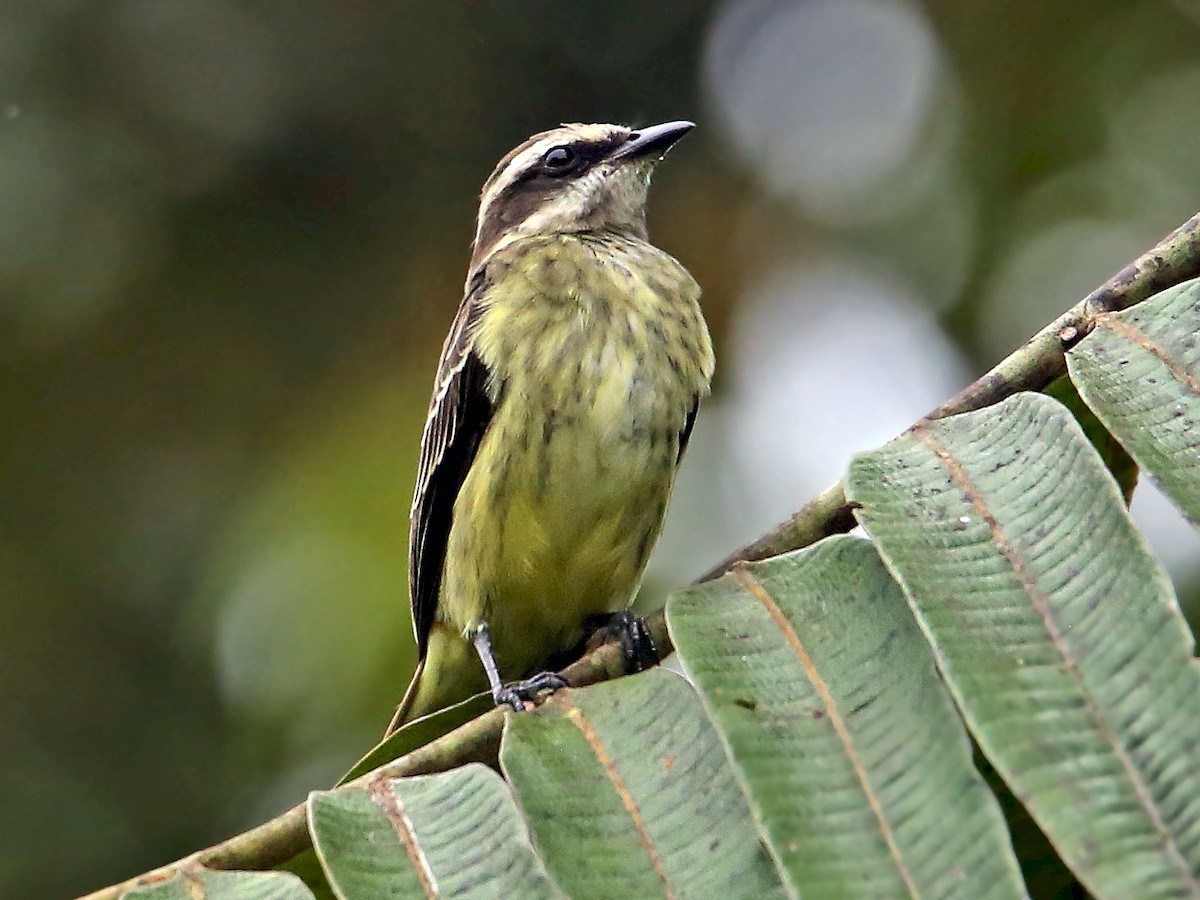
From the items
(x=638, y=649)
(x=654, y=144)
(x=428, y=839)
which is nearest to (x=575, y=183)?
(x=654, y=144)

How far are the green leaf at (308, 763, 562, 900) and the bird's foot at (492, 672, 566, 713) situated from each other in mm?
273

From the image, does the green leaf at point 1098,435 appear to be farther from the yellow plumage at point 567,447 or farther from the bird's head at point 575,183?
the bird's head at point 575,183

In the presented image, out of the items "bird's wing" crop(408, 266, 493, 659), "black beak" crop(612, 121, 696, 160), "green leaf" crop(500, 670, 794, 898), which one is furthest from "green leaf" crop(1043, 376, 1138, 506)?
"black beak" crop(612, 121, 696, 160)

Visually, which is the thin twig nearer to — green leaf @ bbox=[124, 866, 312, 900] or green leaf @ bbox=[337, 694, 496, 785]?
green leaf @ bbox=[337, 694, 496, 785]

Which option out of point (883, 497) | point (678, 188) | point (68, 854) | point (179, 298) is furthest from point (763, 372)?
point (883, 497)

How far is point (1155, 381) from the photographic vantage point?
2.01 m

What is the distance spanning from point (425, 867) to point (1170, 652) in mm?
897

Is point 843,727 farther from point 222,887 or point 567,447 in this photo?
point 567,447

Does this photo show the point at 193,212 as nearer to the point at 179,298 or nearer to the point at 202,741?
the point at 179,298

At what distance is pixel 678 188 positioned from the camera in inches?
271

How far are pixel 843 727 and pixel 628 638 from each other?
122 centimetres

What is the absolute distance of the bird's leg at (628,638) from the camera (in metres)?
2.73

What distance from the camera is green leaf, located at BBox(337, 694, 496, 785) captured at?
7.90ft

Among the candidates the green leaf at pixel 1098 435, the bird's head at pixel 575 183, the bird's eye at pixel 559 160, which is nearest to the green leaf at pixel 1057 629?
the green leaf at pixel 1098 435
